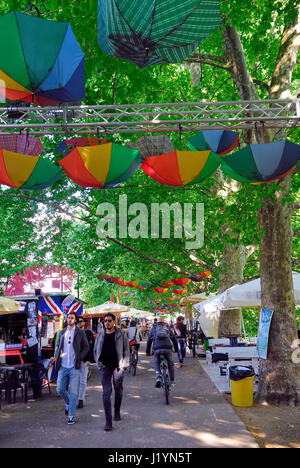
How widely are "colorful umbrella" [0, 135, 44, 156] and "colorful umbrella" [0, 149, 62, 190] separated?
118cm

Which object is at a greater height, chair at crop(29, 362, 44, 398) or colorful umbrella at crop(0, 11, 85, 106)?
colorful umbrella at crop(0, 11, 85, 106)

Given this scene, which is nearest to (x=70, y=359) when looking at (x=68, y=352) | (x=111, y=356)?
(x=68, y=352)

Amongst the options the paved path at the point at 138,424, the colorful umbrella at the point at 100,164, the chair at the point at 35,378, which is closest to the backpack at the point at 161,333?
the paved path at the point at 138,424

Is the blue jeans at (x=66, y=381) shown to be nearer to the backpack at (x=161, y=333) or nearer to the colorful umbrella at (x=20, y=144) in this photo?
the backpack at (x=161, y=333)

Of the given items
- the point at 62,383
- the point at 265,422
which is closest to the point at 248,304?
the point at 265,422

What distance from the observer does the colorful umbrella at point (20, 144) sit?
871 cm

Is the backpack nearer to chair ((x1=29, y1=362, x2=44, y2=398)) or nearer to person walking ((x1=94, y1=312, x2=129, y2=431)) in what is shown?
person walking ((x1=94, y1=312, x2=129, y2=431))

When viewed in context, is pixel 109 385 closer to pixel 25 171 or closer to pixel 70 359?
pixel 70 359

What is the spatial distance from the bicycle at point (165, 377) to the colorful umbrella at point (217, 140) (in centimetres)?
500

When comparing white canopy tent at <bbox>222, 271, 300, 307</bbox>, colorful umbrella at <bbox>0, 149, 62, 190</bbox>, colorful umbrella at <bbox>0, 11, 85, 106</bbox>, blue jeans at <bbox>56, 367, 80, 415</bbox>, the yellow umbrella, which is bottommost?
blue jeans at <bbox>56, 367, 80, 415</bbox>

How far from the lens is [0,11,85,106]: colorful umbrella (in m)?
4.85

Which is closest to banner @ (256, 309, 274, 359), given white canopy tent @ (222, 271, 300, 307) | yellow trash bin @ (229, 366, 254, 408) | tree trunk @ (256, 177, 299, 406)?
tree trunk @ (256, 177, 299, 406)

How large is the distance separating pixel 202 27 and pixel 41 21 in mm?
2082
